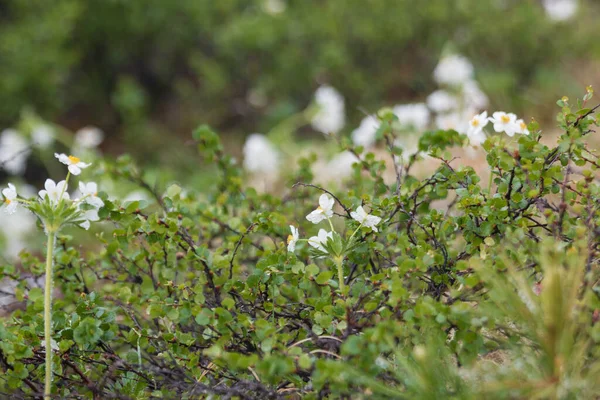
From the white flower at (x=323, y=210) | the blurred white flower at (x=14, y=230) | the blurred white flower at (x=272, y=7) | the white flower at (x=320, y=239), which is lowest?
the white flower at (x=320, y=239)

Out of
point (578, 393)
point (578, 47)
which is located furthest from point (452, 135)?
point (578, 47)

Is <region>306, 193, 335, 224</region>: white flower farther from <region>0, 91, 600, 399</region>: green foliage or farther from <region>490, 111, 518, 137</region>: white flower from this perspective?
<region>490, 111, 518, 137</region>: white flower

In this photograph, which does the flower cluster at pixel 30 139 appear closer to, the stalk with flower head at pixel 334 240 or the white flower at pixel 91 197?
the white flower at pixel 91 197

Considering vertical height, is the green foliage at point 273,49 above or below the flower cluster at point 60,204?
above

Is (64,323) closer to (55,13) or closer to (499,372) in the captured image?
(499,372)

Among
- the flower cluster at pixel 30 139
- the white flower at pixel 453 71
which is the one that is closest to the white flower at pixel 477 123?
the white flower at pixel 453 71

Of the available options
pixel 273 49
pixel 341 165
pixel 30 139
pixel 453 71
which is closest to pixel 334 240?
pixel 341 165
